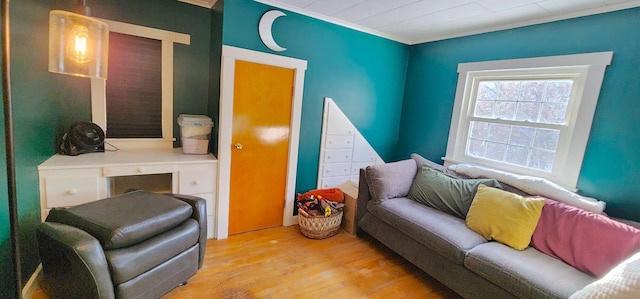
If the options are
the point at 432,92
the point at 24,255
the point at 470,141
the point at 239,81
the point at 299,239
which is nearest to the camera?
the point at 24,255

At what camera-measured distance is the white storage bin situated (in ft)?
A: 8.19

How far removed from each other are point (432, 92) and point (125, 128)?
3232mm

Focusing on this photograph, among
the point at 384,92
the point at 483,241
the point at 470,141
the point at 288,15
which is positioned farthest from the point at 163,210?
the point at 470,141

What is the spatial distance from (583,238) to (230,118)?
268cm

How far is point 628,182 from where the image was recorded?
6.48 ft

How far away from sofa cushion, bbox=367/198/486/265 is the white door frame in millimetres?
960

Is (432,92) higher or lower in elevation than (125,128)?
higher

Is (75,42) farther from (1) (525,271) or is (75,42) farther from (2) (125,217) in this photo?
(1) (525,271)

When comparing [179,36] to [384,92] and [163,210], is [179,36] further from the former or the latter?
[384,92]

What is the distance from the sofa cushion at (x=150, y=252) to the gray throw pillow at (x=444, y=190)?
1.95 metres

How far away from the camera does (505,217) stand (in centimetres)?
200

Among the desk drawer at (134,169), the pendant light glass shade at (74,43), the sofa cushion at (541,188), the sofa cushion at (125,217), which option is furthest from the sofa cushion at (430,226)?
the pendant light glass shade at (74,43)

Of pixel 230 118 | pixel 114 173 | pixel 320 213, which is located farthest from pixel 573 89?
pixel 114 173

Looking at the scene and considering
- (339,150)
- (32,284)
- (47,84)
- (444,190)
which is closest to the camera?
(32,284)
